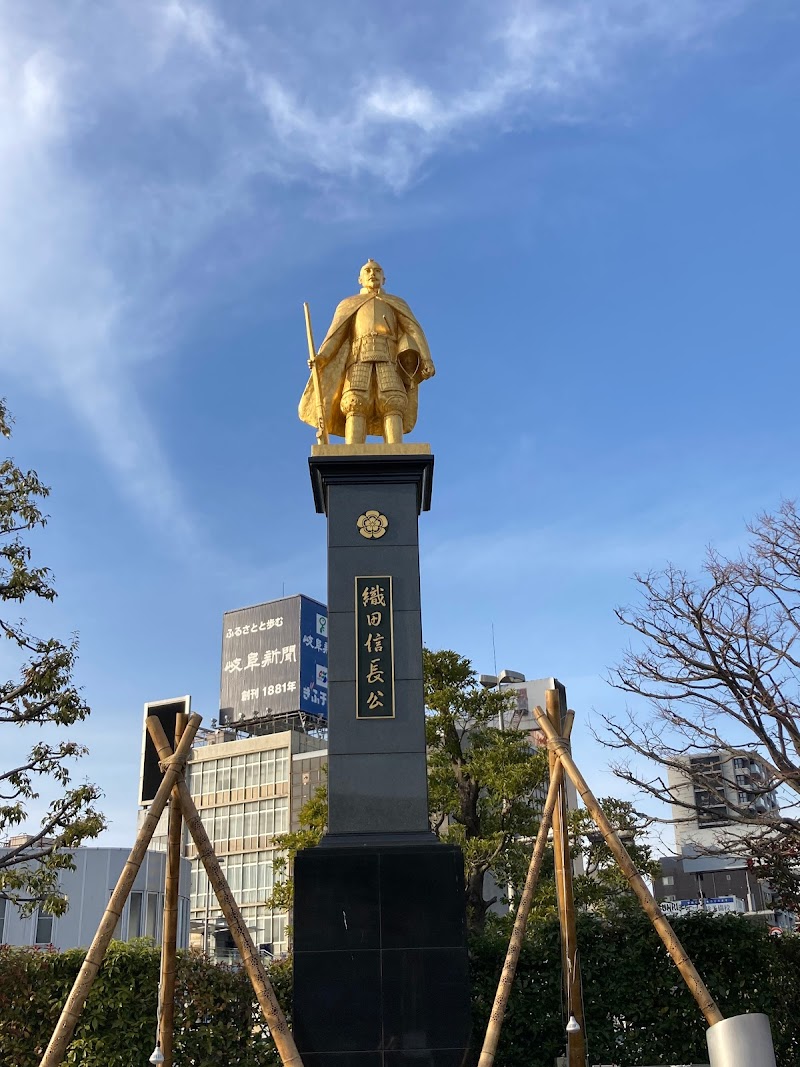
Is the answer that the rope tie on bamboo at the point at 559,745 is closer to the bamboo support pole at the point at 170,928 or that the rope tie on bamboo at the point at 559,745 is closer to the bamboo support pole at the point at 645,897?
the bamboo support pole at the point at 645,897

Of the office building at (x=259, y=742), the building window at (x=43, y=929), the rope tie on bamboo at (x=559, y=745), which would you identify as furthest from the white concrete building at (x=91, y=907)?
the rope tie on bamboo at (x=559, y=745)

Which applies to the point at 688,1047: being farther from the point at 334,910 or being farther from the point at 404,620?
the point at 404,620

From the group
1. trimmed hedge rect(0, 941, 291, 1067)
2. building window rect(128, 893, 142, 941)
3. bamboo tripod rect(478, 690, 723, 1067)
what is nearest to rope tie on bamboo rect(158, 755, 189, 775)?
trimmed hedge rect(0, 941, 291, 1067)

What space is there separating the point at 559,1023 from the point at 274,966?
2353 mm

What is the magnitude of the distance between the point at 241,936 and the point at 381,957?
109 centimetres

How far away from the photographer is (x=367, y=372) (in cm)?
895

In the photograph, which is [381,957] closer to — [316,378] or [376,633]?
[376,633]

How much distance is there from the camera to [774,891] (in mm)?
9602

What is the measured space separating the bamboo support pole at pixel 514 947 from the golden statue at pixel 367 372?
3349mm

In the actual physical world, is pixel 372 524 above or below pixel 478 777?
above

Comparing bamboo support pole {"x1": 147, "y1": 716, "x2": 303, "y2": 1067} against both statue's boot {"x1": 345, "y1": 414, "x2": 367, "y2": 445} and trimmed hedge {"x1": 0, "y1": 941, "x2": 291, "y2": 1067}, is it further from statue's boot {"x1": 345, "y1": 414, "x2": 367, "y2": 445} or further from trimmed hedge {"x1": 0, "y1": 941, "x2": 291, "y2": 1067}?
statue's boot {"x1": 345, "y1": 414, "x2": 367, "y2": 445}

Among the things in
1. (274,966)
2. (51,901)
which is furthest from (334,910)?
(51,901)

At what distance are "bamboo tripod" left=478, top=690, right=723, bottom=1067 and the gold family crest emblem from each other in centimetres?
197

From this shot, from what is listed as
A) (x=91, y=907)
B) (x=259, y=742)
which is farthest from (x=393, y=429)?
(x=259, y=742)
